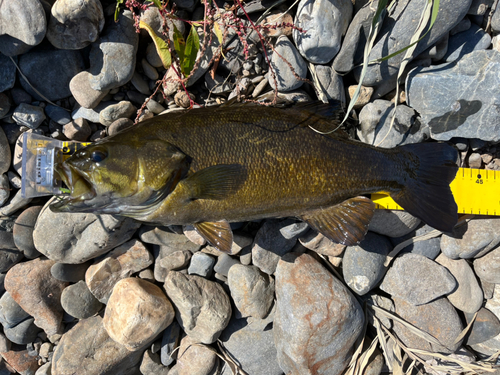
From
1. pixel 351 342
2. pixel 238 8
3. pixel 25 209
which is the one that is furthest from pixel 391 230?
pixel 25 209

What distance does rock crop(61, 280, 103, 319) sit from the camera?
3.63 metres

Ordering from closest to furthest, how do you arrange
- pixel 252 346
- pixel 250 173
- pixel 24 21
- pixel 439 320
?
pixel 250 173 < pixel 24 21 < pixel 439 320 < pixel 252 346

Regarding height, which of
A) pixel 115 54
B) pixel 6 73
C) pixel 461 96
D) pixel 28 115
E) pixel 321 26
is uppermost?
pixel 321 26

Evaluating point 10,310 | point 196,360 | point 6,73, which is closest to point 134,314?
point 196,360

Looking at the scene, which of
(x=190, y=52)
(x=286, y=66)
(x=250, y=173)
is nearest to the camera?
(x=250, y=173)

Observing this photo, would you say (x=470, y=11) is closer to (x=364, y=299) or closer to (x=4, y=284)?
(x=364, y=299)

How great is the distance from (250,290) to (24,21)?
3594mm

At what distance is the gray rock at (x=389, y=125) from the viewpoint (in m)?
3.35

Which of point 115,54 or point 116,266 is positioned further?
point 116,266

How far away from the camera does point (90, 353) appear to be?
142 inches

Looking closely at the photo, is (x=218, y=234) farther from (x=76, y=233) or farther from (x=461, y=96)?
(x=461, y=96)

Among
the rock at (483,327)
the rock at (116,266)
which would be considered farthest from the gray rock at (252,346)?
the rock at (483,327)

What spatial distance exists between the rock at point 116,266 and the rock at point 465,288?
Answer: 12.0 ft

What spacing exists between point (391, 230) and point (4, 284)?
183 inches
